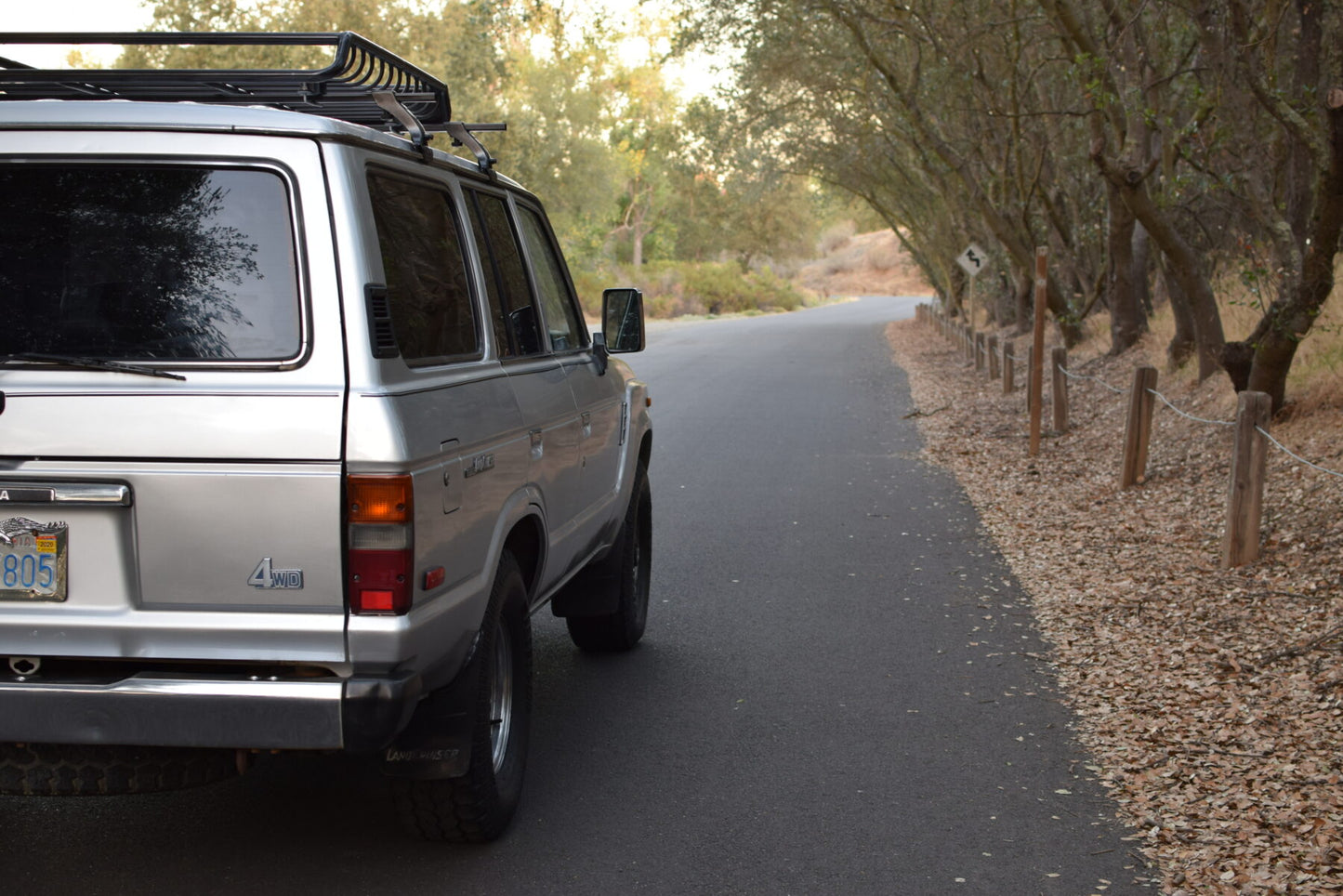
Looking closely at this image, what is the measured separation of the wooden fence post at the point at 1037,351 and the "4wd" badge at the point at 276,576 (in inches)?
399

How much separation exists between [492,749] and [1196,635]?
158 inches

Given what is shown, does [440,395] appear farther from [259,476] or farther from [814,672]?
[814,672]

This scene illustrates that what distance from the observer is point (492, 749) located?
4.04 meters

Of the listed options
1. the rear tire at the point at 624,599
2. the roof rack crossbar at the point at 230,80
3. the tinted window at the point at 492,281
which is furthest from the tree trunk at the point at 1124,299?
the roof rack crossbar at the point at 230,80

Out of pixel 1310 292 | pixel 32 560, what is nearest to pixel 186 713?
pixel 32 560

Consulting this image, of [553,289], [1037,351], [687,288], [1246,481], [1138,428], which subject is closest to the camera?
[553,289]

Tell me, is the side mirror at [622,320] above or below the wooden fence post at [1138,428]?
above

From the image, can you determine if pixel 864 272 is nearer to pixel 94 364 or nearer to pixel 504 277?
pixel 504 277

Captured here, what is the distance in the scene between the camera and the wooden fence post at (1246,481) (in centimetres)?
736

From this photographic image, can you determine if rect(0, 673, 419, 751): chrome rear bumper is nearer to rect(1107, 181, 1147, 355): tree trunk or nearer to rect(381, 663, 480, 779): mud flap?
rect(381, 663, 480, 779): mud flap

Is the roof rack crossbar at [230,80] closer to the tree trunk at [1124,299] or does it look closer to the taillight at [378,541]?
the taillight at [378,541]

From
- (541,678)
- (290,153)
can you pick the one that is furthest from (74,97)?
(541,678)

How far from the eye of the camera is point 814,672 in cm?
601

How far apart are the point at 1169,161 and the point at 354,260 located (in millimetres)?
12540
